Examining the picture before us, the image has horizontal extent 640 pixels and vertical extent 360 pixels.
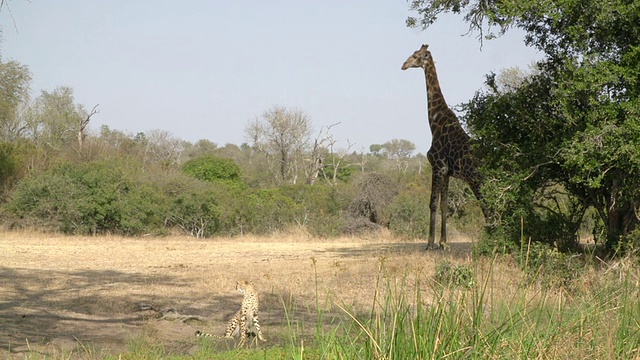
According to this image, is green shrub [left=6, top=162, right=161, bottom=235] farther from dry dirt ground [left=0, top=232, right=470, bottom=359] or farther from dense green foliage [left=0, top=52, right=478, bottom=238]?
dry dirt ground [left=0, top=232, right=470, bottom=359]

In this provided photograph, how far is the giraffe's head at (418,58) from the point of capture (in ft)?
63.8

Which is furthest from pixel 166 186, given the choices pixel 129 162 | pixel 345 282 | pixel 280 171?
pixel 280 171

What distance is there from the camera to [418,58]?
19.5 m

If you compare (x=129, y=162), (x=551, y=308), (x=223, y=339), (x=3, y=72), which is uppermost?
(x=3, y=72)

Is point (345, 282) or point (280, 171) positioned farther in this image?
point (280, 171)

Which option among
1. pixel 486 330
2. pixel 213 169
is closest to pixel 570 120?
pixel 486 330

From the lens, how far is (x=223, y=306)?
12242mm

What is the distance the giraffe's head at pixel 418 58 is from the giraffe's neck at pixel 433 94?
0.46 ft

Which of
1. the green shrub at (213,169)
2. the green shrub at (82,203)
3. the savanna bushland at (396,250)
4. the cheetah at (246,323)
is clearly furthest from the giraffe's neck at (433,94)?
the green shrub at (213,169)

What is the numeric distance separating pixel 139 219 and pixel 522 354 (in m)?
25.0

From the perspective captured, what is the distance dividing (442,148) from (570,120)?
5.84 m

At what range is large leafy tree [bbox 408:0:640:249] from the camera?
41.4ft

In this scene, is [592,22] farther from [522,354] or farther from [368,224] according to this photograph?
[368,224]

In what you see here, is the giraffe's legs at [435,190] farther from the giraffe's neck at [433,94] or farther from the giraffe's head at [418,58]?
the giraffe's head at [418,58]
